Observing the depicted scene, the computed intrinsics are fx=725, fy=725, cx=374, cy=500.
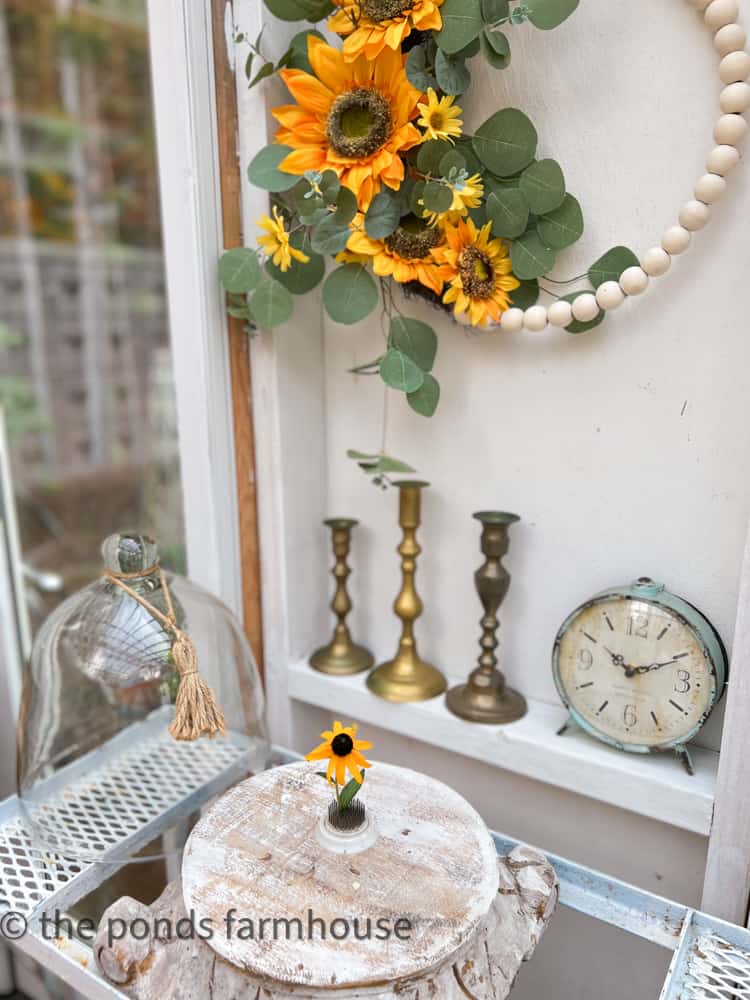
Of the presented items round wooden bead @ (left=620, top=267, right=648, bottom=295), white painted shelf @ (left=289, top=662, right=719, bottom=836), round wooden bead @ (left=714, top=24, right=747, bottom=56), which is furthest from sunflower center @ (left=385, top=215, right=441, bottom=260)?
white painted shelf @ (left=289, top=662, right=719, bottom=836)

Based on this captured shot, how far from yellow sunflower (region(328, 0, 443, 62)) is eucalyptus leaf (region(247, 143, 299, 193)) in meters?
0.13

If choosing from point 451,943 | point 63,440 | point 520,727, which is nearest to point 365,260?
point 520,727

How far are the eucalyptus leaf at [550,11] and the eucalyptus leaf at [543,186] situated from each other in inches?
5.0

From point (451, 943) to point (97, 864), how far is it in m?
0.44

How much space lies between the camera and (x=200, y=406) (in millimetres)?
1010

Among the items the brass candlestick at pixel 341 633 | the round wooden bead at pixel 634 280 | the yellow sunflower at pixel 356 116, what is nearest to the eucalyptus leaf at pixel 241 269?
the yellow sunflower at pixel 356 116

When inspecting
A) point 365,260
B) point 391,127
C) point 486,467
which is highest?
point 391,127

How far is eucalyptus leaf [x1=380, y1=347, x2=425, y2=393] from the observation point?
2.81ft

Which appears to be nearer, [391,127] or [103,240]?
[391,127]

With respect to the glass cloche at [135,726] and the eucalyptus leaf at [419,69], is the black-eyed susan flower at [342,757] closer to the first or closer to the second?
the glass cloche at [135,726]

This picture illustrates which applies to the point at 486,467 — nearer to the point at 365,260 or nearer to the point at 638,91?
the point at 365,260

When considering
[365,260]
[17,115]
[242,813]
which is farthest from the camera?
[17,115]
